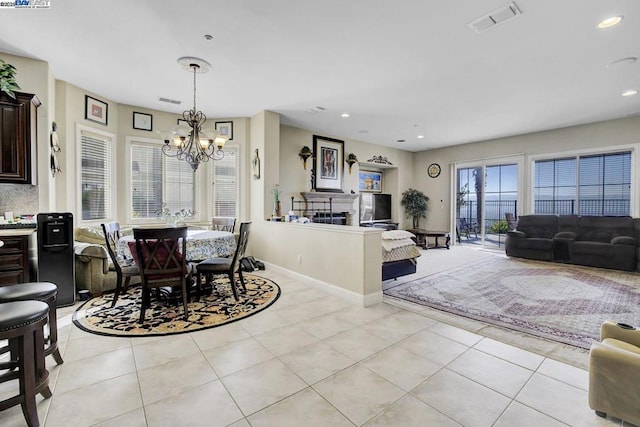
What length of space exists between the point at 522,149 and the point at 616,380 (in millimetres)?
6961

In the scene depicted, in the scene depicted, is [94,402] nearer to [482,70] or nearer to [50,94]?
[50,94]

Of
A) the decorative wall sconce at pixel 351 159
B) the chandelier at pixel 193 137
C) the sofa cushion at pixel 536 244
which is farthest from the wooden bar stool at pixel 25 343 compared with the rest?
the sofa cushion at pixel 536 244

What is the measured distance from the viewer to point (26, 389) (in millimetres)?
1562

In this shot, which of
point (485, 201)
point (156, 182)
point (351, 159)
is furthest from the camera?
point (485, 201)

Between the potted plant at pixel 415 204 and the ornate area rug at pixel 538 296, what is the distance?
3.56 metres

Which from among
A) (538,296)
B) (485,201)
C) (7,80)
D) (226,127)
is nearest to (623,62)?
(538,296)

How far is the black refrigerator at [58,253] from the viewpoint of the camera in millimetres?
3193

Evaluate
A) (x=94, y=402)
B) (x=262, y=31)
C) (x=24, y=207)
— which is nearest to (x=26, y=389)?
(x=94, y=402)

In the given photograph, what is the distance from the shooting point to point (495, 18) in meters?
2.66

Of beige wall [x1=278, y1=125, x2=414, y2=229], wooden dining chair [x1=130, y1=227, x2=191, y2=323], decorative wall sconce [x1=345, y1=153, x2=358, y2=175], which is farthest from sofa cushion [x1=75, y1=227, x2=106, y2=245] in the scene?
decorative wall sconce [x1=345, y1=153, x2=358, y2=175]

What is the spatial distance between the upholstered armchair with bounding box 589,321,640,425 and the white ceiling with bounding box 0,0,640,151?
270 centimetres

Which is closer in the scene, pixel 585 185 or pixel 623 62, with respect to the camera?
pixel 623 62

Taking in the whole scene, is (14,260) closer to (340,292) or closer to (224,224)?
(224,224)

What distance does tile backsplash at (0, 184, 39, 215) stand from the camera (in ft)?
11.1
